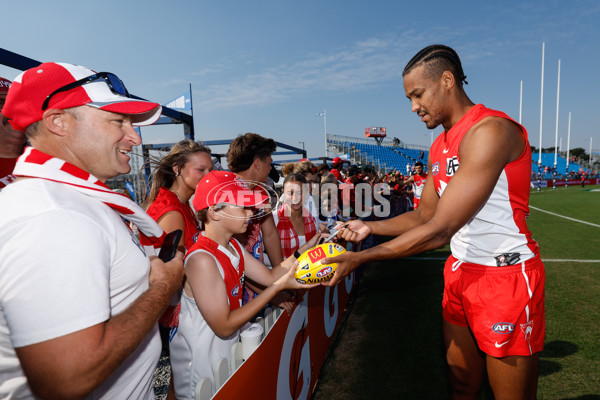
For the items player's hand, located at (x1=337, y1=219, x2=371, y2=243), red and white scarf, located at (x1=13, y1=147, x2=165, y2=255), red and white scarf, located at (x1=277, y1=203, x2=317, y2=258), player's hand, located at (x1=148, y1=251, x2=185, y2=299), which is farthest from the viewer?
red and white scarf, located at (x1=277, y1=203, x2=317, y2=258)

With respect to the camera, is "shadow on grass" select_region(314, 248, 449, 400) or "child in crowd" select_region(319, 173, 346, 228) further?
"child in crowd" select_region(319, 173, 346, 228)

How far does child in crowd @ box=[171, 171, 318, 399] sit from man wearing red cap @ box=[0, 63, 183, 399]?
455 mm

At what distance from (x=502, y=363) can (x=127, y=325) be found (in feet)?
6.78

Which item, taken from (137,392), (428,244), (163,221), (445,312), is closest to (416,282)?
(445,312)

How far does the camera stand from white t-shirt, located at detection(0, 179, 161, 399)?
0.82 metres

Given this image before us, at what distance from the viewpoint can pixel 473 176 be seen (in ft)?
6.14

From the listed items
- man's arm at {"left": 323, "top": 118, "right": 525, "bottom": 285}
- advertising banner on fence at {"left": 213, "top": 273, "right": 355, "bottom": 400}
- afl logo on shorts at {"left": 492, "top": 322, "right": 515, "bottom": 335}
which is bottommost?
advertising banner on fence at {"left": 213, "top": 273, "right": 355, "bottom": 400}

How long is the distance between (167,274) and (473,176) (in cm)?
169

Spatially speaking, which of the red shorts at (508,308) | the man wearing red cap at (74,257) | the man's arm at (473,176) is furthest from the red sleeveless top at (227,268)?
the red shorts at (508,308)

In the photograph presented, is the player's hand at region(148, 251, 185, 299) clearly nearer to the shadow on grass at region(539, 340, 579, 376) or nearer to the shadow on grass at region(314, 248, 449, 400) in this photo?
the shadow on grass at region(314, 248, 449, 400)

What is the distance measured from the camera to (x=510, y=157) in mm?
1926

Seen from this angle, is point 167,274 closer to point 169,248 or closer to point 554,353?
point 169,248

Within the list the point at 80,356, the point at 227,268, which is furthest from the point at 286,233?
the point at 80,356

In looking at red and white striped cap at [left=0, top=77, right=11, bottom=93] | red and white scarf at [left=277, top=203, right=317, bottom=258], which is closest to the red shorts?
red and white scarf at [left=277, top=203, right=317, bottom=258]
